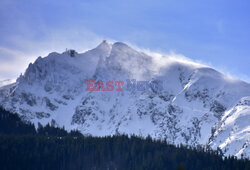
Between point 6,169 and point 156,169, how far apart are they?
65897mm

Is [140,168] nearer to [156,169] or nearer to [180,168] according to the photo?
[156,169]

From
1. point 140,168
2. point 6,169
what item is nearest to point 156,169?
point 140,168

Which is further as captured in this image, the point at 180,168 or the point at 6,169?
the point at 6,169

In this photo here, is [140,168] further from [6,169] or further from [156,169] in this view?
[6,169]

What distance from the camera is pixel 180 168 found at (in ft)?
234

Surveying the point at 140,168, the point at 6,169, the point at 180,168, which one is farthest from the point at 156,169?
the point at 180,168

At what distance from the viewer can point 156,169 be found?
654ft

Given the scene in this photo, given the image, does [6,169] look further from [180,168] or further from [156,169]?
[180,168]

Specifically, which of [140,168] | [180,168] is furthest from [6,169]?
[180,168]

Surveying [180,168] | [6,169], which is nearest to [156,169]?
[6,169]

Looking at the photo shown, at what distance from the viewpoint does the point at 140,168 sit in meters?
199

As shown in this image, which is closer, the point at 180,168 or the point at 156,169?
the point at 180,168

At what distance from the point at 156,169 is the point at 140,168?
23.2ft

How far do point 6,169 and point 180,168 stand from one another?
142969 mm
